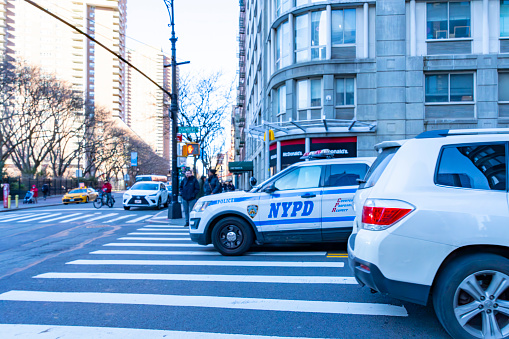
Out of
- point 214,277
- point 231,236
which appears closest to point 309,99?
point 231,236

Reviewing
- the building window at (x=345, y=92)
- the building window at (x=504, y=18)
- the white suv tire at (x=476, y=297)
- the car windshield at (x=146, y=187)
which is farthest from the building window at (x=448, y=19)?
the white suv tire at (x=476, y=297)

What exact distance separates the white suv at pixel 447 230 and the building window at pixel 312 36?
729 inches

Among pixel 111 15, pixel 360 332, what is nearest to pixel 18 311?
pixel 360 332

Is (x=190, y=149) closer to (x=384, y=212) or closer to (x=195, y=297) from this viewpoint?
(x=195, y=297)

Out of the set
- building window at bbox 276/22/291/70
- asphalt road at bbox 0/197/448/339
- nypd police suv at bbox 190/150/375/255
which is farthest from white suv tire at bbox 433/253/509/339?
building window at bbox 276/22/291/70

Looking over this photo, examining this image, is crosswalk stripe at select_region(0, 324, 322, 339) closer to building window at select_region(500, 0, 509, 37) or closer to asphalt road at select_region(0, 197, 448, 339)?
asphalt road at select_region(0, 197, 448, 339)

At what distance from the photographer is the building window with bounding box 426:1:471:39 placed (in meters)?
20.1

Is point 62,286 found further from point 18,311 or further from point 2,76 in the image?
point 2,76

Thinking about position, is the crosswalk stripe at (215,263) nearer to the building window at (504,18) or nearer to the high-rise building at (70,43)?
the building window at (504,18)

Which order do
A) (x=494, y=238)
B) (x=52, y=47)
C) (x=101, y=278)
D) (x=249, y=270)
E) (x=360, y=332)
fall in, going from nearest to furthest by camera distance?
(x=494, y=238) < (x=360, y=332) < (x=101, y=278) < (x=249, y=270) < (x=52, y=47)

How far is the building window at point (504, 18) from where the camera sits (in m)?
19.8

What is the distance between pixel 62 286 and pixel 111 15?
122572 mm

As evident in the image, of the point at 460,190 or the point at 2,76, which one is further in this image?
the point at 2,76

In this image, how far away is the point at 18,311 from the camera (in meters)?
4.84
